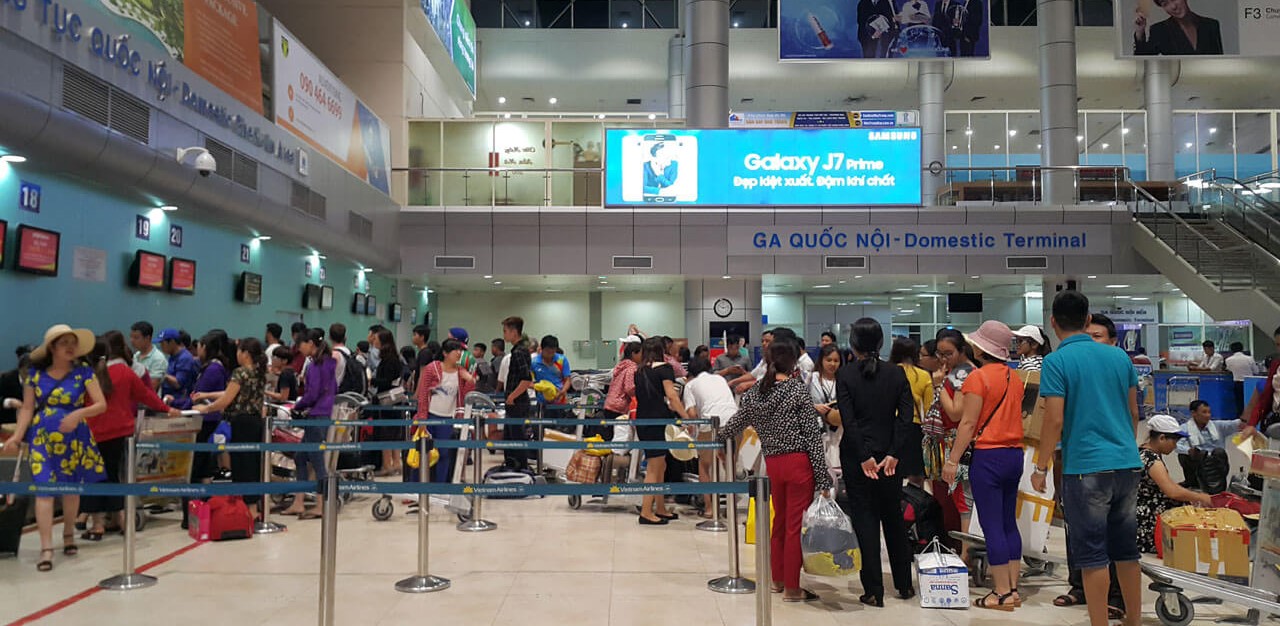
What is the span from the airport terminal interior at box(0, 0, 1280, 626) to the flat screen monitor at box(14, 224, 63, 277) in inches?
1.5

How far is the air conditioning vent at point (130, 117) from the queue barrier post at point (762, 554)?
269 inches

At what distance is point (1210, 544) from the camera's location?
227 inches

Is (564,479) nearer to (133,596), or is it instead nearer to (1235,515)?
Answer: (133,596)

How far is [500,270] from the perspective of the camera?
19.9 m

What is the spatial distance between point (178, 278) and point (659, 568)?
23.6 ft

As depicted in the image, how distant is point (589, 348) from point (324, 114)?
11583 millimetres

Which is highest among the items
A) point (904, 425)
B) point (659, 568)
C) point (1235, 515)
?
point (904, 425)

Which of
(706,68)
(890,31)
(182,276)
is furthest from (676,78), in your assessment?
(182,276)

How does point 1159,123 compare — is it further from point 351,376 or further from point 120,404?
point 120,404

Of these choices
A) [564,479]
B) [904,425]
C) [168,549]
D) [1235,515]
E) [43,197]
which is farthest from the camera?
[564,479]

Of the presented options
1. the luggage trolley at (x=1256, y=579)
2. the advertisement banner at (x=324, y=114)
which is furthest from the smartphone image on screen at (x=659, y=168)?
the luggage trolley at (x=1256, y=579)

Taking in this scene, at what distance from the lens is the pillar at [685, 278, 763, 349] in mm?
→ 21375

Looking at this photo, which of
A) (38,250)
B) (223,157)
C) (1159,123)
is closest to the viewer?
(38,250)

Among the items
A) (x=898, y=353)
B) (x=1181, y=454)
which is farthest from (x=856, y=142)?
(x=898, y=353)
